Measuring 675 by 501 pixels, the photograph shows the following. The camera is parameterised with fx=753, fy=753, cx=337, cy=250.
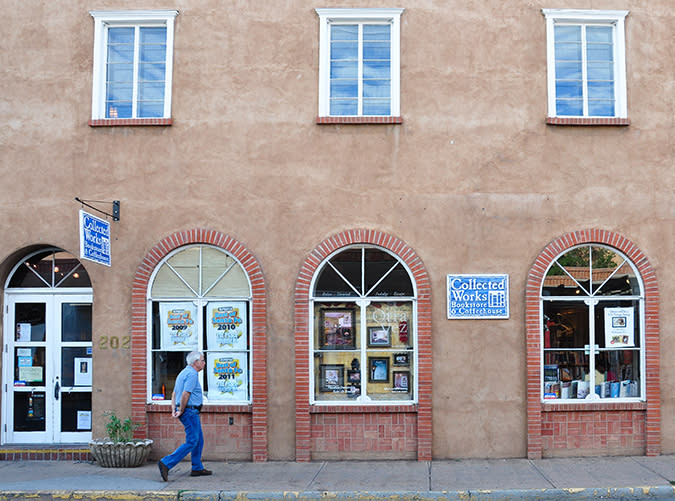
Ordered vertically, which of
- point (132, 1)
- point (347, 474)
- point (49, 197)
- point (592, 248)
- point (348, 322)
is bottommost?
point (347, 474)

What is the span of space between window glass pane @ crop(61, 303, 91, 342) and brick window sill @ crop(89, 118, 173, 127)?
2758 mm

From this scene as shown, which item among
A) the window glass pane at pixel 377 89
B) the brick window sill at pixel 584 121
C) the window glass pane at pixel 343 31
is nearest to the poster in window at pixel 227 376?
the window glass pane at pixel 377 89

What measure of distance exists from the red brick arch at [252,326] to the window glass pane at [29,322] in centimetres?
164

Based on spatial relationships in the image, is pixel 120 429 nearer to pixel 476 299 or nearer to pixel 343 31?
pixel 476 299

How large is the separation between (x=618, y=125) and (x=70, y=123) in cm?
813

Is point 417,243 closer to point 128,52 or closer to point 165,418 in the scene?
point 165,418

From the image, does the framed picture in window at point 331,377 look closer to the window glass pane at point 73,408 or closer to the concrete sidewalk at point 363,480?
the concrete sidewalk at point 363,480

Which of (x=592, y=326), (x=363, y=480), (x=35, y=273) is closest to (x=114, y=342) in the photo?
(x=35, y=273)

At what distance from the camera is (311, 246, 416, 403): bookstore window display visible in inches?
434

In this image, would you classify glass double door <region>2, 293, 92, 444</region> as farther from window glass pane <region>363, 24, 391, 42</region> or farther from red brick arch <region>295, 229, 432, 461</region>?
window glass pane <region>363, 24, 391, 42</region>

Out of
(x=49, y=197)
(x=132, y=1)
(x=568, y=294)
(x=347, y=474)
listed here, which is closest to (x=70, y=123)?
(x=49, y=197)

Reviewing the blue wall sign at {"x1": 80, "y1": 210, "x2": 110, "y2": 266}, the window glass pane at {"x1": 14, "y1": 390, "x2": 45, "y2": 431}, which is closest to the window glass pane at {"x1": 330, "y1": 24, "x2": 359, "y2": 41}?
the blue wall sign at {"x1": 80, "y1": 210, "x2": 110, "y2": 266}

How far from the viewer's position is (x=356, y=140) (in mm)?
11094

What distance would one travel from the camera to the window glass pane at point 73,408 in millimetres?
11391
